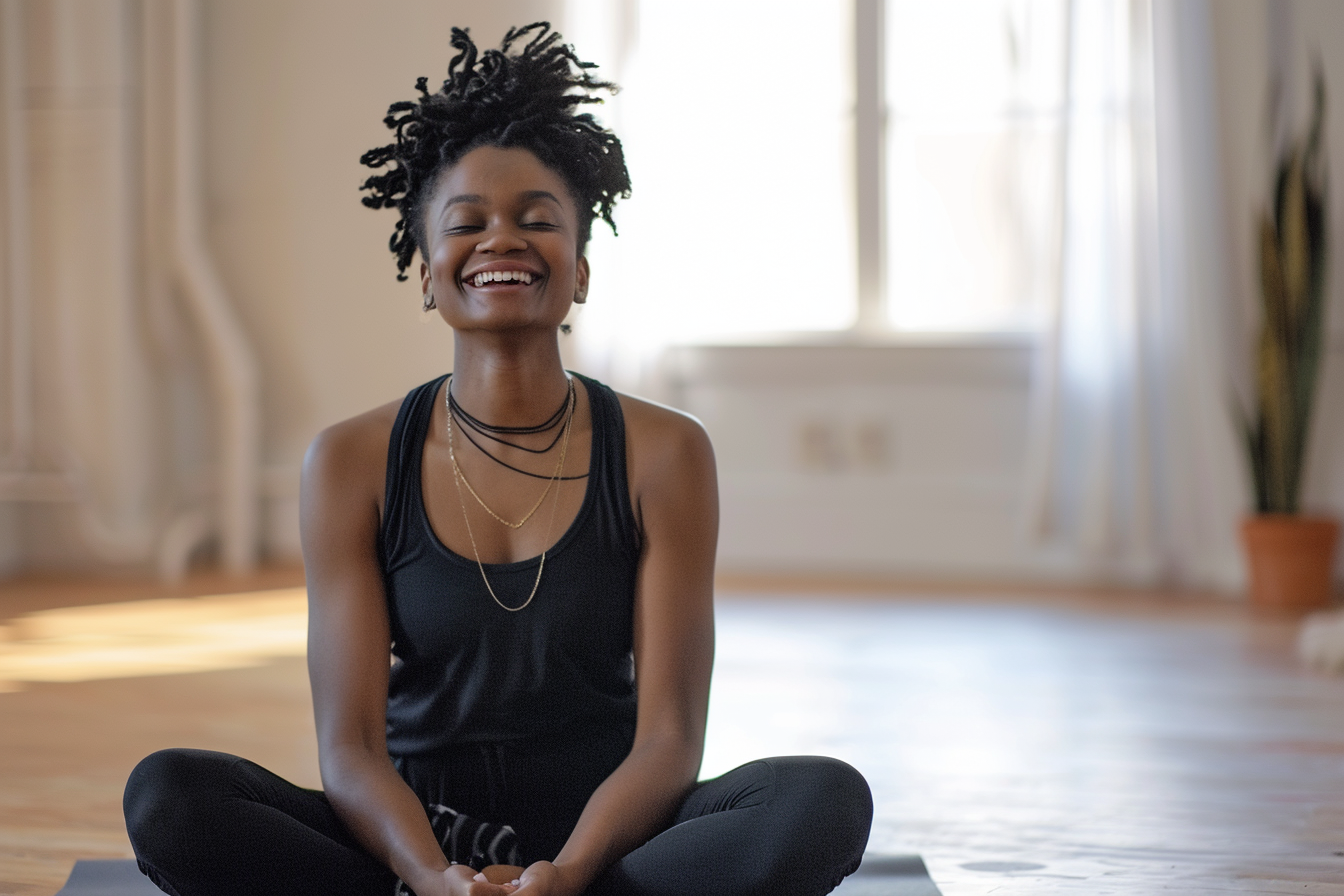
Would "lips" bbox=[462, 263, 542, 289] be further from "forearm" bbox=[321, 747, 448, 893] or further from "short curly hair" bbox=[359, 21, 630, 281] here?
"forearm" bbox=[321, 747, 448, 893]

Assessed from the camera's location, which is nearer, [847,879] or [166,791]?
[166,791]

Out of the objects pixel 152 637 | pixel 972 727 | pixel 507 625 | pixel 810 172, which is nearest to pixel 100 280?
pixel 152 637

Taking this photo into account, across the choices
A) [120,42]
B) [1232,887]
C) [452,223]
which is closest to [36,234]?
[120,42]

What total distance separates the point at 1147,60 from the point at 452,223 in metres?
2.87

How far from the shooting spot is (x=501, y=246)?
4.51 feet

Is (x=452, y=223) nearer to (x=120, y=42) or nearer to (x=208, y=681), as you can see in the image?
(x=208, y=681)

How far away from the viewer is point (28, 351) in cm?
404

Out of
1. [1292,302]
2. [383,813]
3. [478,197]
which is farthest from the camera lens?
[1292,302]

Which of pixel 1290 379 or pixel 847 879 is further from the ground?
pixel 1290 379

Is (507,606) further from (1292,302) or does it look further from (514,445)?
(1292,302)

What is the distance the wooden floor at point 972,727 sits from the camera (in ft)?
5.82

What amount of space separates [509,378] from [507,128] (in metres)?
0.26

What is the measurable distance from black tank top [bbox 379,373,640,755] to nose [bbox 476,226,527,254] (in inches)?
8.9

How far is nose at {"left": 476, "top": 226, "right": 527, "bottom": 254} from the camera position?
54.1 inches
